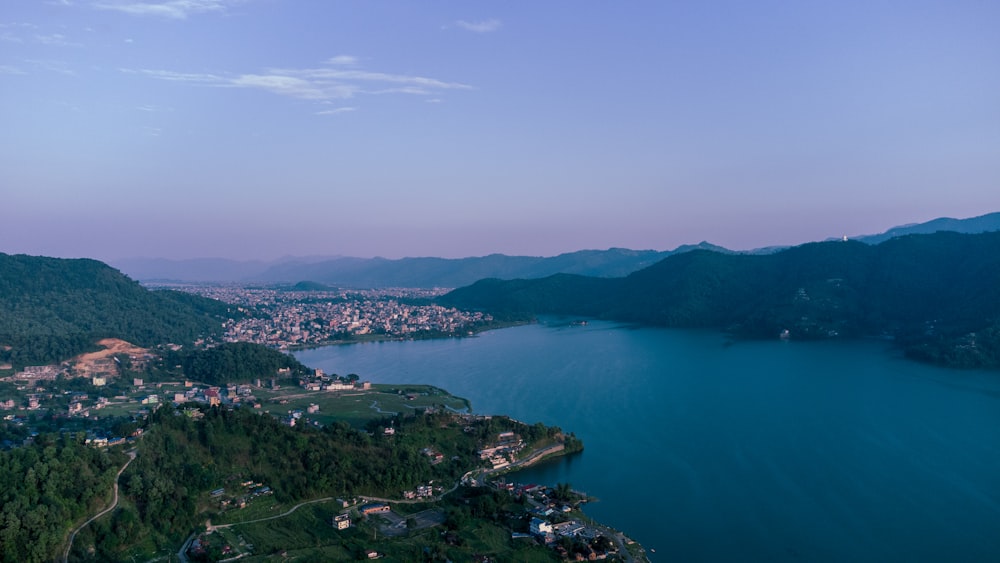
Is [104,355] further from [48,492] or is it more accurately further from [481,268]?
[481,268]

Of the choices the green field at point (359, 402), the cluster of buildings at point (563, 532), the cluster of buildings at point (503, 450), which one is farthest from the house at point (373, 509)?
the green field at point (359, 402)

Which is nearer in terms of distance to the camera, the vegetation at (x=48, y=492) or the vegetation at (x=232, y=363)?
the vegetation at (x=48, y=492)

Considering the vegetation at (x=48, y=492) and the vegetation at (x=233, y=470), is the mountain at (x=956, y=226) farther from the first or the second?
the vegetation at (x=48, y=492)

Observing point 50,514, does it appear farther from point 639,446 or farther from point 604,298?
point 604,298

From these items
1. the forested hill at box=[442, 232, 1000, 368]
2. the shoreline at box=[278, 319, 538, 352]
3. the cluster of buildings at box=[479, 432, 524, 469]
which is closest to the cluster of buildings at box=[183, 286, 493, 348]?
the shoreline at box=[278, 319, 538, 352]

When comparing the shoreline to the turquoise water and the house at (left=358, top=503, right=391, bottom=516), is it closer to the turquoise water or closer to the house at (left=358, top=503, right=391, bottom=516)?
the turquoise water
